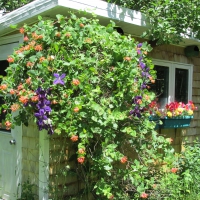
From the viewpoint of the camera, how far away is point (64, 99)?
3.00 metres

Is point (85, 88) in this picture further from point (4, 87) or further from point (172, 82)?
point (172, 82)

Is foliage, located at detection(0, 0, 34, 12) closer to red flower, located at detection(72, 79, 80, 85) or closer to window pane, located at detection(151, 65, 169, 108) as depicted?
window pane, located at detection(151, 65, 169, 108)

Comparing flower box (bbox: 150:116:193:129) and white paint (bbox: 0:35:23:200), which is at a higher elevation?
flower box (bbox: 150:116:193:129)

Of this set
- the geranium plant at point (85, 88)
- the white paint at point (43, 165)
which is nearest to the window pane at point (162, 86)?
the geranium plant at point (85, 88)

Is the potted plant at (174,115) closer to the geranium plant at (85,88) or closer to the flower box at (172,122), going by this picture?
the flower box at (172,122)

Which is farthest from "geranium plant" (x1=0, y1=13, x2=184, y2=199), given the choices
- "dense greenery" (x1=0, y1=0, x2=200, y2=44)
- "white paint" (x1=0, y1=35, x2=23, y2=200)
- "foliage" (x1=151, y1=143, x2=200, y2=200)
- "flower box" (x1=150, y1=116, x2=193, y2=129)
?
"flower box" (x1=150, y1=116, x2=193, y2=129)

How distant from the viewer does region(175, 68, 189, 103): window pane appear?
5.34m

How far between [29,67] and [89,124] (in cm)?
84

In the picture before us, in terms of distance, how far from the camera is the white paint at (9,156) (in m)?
4.10

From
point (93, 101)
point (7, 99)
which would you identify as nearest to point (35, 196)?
point (7, 99)

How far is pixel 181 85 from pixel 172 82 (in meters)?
0.31

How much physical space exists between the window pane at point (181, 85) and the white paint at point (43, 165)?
2.67 metres

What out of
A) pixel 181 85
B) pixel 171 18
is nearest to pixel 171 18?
pixel 171 18

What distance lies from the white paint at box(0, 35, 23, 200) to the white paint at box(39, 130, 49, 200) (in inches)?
18.7
